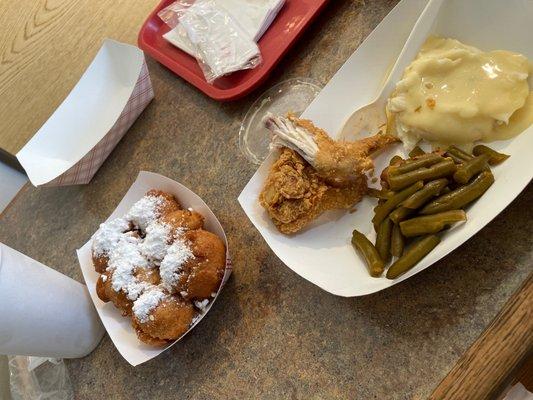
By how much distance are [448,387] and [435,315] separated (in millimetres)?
152

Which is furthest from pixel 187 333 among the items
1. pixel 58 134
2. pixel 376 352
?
pixel 58 134

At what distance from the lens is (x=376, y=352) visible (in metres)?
1.12

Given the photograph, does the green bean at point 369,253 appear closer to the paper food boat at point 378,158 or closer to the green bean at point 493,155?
the paper food boat at point 378,158

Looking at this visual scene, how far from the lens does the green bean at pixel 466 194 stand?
3.38 ft

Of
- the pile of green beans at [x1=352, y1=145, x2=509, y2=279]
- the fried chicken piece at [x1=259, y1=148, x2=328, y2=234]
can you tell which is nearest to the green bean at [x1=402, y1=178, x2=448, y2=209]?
the pile of green beans at [x1=352, y1=145, x2=509, y2=279]

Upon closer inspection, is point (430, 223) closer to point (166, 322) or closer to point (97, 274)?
point (166, 322)

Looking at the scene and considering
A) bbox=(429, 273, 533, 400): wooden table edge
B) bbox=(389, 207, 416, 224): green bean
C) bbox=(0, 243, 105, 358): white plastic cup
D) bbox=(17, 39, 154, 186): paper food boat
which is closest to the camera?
bbox=(429, 273, 533, 400): wooden table edge

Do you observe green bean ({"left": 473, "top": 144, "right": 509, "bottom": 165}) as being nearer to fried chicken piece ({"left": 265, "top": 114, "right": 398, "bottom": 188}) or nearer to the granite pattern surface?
the granite pattern surface

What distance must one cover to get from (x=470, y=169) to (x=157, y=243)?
0.76m

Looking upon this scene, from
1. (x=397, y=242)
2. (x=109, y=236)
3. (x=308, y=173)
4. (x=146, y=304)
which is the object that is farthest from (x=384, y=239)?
(x=109, y=236)

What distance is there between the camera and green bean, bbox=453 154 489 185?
40.6 inches

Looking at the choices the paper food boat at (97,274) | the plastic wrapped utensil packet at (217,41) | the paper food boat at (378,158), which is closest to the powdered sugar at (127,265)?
the paper food boat at (97,274)

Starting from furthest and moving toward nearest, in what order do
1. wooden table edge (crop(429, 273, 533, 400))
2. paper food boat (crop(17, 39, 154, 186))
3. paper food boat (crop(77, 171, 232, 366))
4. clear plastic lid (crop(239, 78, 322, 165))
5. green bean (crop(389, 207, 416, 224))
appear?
paper food boat (crop(17, 39, 154, 186)), clear plastic lid (crop(239, 78, 322, 165)), paper food boat (crop(77, 171, 232, 366)), green bean (crop(389, 207, 416, 224)), wooden table edge (crop(429, 273, 533, 400))

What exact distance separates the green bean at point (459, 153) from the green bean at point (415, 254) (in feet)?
0.64
